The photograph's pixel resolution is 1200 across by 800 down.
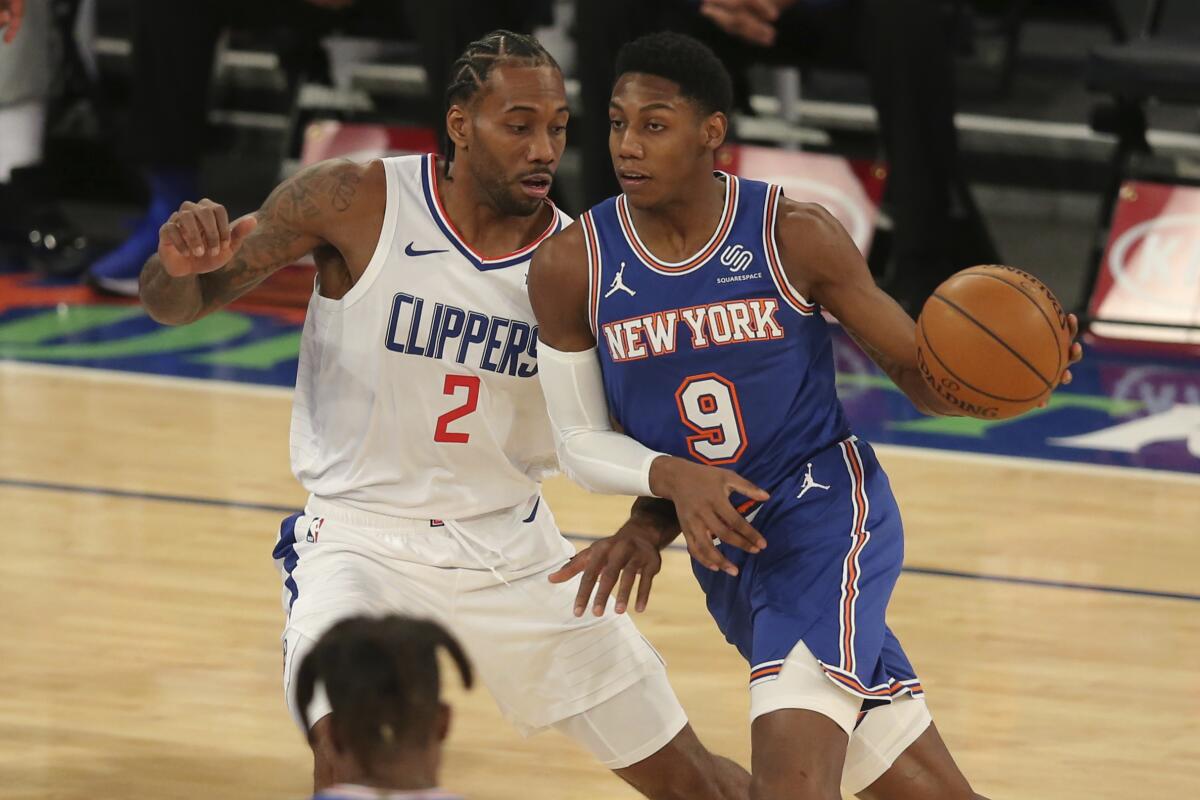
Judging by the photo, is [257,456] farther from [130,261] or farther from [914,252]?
[914,252]

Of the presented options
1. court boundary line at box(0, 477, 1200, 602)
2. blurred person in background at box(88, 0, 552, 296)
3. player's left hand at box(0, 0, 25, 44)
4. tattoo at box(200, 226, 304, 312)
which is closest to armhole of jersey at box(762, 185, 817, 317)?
tattoo at box(200, 226, 304, 312)

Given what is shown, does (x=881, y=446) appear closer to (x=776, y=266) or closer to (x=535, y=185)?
(x=535, y=185)

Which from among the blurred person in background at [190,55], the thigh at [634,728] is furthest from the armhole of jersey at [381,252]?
the blurred person in background at [190,55]

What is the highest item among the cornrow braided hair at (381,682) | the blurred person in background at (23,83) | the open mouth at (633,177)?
the open mouth at (633,177)

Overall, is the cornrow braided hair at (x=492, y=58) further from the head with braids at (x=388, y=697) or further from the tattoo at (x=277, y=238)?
the head with braids at (x=388, y=697)

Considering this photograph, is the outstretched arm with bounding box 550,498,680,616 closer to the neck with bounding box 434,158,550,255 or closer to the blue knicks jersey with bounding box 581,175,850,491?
the blue knicks jersey with bounding box 581,175,850,491

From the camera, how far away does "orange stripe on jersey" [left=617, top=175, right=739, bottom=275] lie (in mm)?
4102

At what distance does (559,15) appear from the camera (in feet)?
36.0

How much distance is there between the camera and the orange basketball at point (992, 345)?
393 cm

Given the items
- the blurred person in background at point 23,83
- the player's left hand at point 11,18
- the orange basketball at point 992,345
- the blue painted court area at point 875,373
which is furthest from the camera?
the blurred person in background at point 23,83

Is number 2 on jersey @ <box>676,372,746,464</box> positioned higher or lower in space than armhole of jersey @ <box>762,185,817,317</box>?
lower

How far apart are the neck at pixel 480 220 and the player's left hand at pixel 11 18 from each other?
5.65 m

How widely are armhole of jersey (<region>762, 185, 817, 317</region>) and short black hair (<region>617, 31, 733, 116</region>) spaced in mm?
227

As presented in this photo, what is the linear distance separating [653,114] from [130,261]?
5.83 meters
